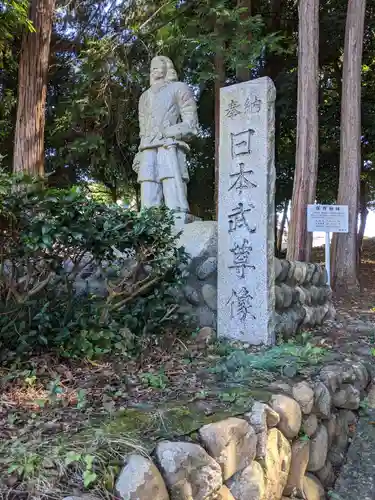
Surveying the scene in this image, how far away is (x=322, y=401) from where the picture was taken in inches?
110

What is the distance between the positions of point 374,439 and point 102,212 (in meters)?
2.48

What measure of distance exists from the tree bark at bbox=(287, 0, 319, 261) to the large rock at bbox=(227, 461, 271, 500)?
4.74 meters

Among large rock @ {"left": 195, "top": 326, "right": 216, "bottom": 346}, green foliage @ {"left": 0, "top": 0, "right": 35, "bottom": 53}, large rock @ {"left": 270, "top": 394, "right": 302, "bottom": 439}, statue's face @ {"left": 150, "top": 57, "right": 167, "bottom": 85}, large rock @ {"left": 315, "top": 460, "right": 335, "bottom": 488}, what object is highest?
green foliage @ {"left": 0, "top": 0, "right": 35, "bottom": 53}

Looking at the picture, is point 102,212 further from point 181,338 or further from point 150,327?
point 181,338

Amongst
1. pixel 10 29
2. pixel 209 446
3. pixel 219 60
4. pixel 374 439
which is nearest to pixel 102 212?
pixel 209 446

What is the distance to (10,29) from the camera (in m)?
7.10

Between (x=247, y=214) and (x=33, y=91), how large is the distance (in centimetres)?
521

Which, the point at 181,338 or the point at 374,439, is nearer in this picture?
the point at 374,439

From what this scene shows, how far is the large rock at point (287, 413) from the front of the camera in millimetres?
2359

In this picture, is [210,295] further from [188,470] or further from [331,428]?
[188,470]

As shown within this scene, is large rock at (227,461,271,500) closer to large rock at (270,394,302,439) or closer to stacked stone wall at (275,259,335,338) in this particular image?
large rock at (270,394,302,439)

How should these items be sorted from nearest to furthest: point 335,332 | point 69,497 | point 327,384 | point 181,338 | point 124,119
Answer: point 69,497 < point 327,384 < point 181,338 < point 335,332 < point 124,119

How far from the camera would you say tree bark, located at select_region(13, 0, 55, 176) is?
7.05 m

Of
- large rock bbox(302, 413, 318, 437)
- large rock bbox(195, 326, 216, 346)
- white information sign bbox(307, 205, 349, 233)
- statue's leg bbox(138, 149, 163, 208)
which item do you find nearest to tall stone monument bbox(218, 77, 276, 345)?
large rock bbox(195, 326, 216, 346)
